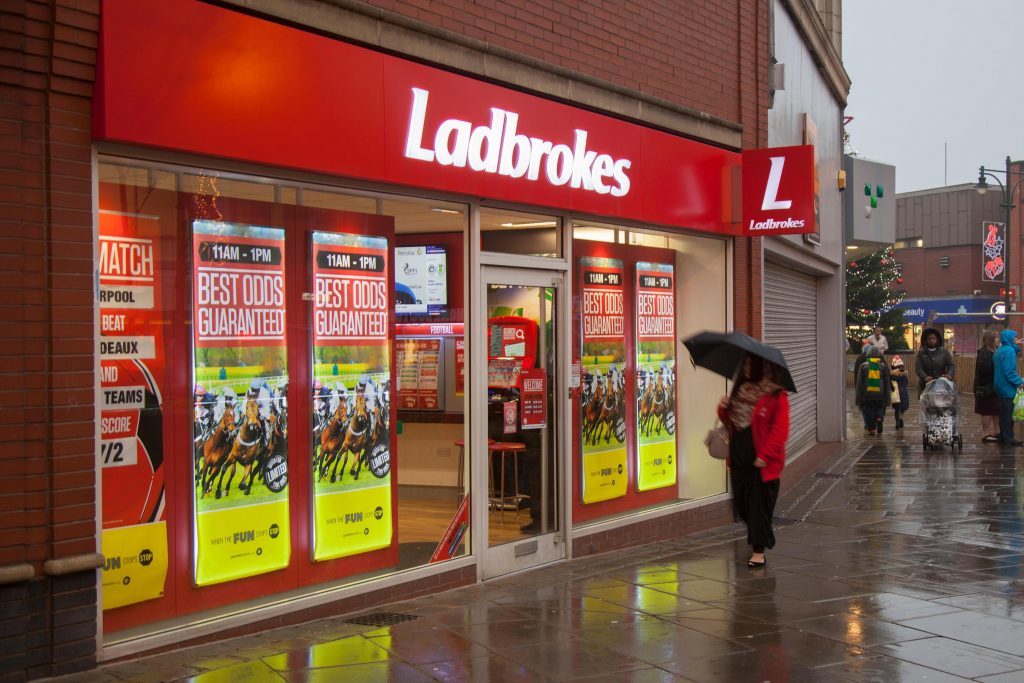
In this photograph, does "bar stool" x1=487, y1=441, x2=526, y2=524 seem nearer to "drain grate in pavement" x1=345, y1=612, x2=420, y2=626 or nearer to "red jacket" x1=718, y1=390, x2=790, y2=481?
"drain grate in pavement" x1=345, y1=612, x2=420, y2=626

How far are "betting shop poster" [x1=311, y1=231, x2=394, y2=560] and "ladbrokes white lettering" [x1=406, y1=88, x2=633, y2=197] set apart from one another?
0.80 meters

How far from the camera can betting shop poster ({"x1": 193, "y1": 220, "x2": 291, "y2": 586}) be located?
6371 millimetres

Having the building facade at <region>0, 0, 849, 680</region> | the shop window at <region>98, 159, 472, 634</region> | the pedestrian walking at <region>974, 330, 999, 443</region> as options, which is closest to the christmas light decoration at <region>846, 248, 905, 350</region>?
the pedestrian walking at <region>974, 330, 999, 443</region>

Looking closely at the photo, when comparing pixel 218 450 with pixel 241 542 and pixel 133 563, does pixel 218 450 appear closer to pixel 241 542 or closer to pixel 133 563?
pixel 241 542

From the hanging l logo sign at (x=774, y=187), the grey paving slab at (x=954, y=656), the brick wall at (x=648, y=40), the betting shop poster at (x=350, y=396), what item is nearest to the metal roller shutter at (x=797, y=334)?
the brick wall at (x=648, y=40)

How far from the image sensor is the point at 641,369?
34.6 feet

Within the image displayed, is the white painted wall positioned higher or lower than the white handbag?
higher

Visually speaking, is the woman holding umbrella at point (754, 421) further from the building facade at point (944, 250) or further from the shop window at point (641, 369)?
the building facade at point (944, 250)

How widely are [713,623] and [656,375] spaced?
13.7ft

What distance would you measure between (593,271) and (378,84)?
3376 mm

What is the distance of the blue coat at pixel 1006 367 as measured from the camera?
54.5ft

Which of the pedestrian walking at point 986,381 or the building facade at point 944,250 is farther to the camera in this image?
the building facade at point 944,250

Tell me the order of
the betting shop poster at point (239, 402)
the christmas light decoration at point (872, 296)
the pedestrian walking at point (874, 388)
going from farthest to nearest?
1. the christmas light decoration at point (872, 296)
2. the pedestrian walking at point (874, 388)
3. the betting shop poster at point (239, 402)

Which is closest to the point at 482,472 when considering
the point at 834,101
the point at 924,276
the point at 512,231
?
the point at 512,231
